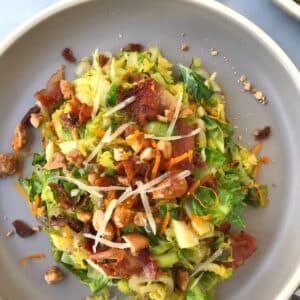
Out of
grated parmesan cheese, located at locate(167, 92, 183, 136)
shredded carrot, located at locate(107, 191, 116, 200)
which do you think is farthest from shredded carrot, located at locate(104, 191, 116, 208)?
grated parmesan cheese, located at locate(167, 92, 183, 136)

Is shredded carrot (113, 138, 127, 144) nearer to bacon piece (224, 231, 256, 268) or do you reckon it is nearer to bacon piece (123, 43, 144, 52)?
bacon piece (123, 43, 144, 52)

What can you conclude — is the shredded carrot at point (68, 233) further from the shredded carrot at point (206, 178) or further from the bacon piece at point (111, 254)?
the shredded carrot at point (206, 178)

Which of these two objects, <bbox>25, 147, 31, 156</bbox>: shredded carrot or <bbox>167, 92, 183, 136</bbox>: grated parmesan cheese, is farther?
<bbox>25, 147, 31, 156</bbox>: shredded carrot

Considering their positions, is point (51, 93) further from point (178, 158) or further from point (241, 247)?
point (241, 247)

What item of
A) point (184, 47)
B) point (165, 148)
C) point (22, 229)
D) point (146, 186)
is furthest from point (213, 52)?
point (22, 229)

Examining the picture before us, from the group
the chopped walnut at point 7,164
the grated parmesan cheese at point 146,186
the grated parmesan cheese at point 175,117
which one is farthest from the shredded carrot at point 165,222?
the chopped walnut at point 7,164

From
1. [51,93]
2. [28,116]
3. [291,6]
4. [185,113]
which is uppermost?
[291,6]

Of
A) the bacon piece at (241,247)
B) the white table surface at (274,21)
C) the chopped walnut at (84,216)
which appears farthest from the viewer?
the white table surface at (274,21)
